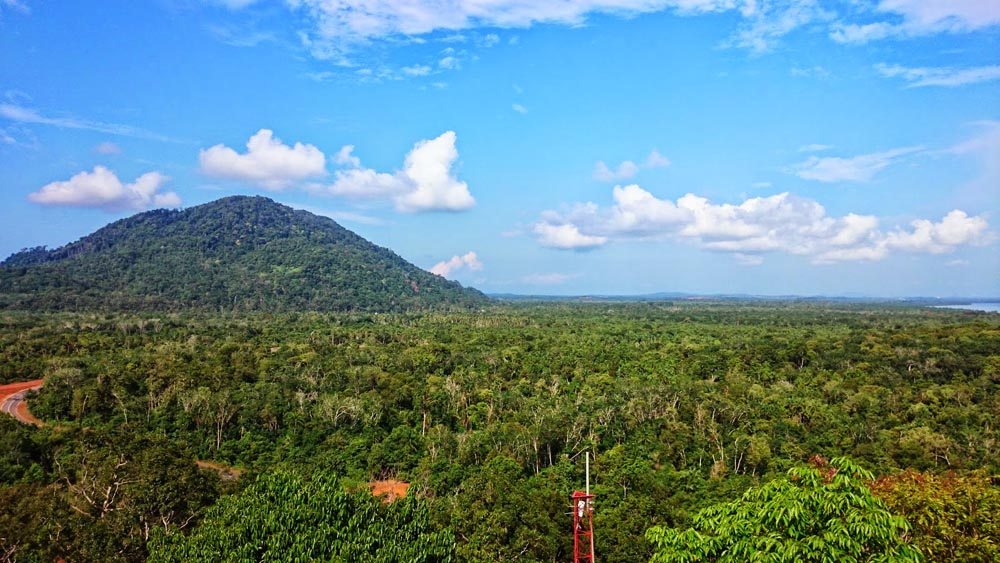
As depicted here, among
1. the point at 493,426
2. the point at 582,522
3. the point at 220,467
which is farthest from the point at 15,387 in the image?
the point at 582,522

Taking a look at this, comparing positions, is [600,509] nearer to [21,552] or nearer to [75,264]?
[21,552]

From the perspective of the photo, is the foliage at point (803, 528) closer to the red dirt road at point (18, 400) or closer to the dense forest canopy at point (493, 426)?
the dense forest canopy at point (493, 426)

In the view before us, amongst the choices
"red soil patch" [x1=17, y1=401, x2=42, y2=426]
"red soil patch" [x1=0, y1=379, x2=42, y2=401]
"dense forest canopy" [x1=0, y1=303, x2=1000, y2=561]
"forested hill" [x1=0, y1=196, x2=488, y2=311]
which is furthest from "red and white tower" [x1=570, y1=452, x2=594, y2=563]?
"forested hill" [x1=0, y1=196, x2=488, y2=311]

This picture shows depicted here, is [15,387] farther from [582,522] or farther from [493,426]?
[582,522]

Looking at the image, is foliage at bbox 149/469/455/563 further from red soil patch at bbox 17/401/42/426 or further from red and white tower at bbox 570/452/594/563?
red soil patch at bbox 17/401/42/426

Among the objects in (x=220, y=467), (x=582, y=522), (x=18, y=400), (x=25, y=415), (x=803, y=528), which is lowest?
(x=220, y=467)
